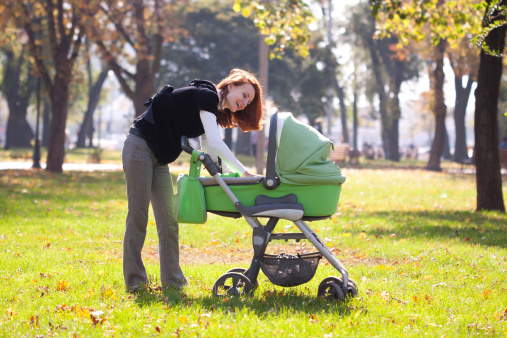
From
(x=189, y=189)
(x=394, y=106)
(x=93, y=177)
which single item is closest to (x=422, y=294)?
(x=189, y=189)

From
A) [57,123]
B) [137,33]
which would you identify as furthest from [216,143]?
[137,33]

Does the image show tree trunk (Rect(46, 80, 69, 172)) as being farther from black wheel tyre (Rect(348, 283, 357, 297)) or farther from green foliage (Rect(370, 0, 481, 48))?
black wheel tyre (Rect(348, 283, 357, 297))

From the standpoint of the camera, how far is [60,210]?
11086mm

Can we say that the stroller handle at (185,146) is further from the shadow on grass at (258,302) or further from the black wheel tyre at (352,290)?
the black wheel tyre at (352,290)

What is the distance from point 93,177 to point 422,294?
1522 centimetres

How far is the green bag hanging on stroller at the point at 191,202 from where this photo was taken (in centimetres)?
480

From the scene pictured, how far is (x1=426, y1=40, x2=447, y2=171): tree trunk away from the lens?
24.7m

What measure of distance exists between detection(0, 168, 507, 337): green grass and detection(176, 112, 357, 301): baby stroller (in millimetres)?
273

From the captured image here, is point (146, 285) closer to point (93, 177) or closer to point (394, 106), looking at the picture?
point (93, 177)

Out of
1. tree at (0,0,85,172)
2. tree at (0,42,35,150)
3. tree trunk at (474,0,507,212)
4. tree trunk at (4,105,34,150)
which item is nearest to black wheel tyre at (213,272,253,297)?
tree trunk at (474,0,507,212)

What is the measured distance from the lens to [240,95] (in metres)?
4.89

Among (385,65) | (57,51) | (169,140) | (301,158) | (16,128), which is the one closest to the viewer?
(301,158)

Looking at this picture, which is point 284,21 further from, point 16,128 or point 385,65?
point 385,65

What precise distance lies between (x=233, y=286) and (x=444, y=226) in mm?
5162
